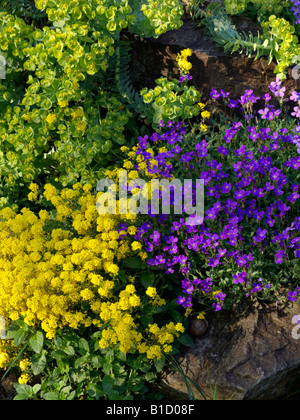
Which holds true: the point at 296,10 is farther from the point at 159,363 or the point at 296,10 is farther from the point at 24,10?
the point at 159,363

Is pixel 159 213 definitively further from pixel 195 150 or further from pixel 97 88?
pixel 97 88

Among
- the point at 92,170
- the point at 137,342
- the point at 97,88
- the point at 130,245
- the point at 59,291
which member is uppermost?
the point at 97,88

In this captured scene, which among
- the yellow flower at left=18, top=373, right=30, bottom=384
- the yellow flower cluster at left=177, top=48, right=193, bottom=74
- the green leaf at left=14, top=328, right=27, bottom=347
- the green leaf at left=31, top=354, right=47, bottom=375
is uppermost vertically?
the yellow flower cluster at left=177, top=48, right=193, bottom=74

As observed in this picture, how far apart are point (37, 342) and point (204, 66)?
2588 millimetres

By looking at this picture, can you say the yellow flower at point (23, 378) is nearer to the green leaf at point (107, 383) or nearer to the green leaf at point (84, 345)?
the green leaf at point (84, 345)

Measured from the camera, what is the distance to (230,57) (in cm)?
441

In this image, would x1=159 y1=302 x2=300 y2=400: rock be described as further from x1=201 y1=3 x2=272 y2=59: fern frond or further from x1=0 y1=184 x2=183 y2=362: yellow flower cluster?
x1=201 y1=3 x2=272 y2=59: fern frond

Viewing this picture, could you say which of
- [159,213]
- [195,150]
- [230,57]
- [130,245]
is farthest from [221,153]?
[230,57]

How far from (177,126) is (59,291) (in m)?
1.49

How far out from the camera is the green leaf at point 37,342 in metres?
3.16

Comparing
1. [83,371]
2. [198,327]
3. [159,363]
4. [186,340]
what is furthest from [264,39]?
[83,371]

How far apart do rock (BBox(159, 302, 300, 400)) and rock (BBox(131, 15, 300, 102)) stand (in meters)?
1.97

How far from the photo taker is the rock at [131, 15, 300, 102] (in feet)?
14.5

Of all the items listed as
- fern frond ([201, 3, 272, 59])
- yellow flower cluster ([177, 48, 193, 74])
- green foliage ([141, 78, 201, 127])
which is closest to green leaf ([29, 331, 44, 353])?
green foliage ([141, 78, 201, 127])
